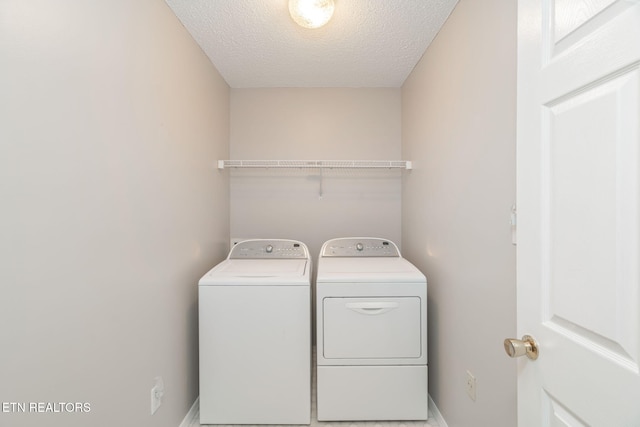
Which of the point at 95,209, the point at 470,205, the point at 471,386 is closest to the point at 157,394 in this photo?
the point at 95,209

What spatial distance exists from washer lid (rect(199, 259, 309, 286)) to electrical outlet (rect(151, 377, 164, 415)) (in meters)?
0.52

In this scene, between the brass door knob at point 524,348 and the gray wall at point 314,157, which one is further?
the gray wall at point 314,157

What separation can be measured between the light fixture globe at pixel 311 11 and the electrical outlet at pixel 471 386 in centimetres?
196

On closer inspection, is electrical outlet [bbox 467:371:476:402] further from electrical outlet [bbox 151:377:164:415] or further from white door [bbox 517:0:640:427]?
electrical outlet [bbox 151:377:164:415]

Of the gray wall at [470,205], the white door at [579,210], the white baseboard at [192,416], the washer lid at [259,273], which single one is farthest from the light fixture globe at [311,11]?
the white baseboard at [192,416]

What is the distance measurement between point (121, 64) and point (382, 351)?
1.93 metres

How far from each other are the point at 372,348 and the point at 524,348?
1.08 meters

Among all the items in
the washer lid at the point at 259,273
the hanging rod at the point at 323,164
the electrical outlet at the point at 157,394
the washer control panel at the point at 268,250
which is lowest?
the electrical outlet at the point at 157,394

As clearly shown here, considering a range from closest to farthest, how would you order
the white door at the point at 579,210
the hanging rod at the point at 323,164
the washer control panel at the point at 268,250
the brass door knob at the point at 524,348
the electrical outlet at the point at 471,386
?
the white door at the point at 579,210
the brass door knob at the point at 524,348
the electrical outlet at the point at 471,386
the washer control panel at the point at 268,250
the hanging rod at the point at 323,164

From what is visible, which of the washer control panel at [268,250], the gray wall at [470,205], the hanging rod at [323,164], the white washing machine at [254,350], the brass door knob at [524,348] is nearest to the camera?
the brass door knob at [524,348]

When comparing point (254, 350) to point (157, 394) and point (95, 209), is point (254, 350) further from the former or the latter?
point (95, 209)

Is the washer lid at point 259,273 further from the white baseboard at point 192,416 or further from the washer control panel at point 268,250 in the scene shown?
the white baseboard at point 192,416

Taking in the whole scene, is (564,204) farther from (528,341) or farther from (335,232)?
(335,232)

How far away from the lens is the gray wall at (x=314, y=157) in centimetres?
266
